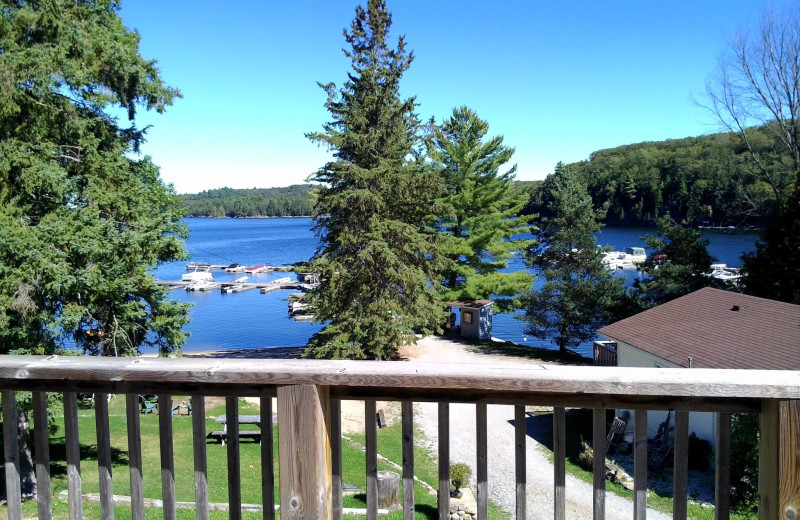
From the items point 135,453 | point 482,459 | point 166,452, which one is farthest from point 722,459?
point 135,453

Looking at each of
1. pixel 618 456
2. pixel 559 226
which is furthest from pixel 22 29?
pixel 559 226

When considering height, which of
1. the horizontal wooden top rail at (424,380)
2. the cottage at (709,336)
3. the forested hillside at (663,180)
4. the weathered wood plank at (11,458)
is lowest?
the cottage at (709,336)


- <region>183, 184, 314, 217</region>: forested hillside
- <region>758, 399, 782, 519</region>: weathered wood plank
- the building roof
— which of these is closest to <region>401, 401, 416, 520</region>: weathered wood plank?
<region>758, 399, 782, 519</region>: weathered wood plank

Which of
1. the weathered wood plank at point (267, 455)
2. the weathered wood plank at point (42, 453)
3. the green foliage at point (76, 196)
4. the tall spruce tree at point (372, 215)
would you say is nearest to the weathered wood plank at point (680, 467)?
the weathered wood plank at point (267, 455)

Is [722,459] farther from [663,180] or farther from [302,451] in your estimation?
[663,180]

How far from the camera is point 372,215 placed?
2119 centimetres

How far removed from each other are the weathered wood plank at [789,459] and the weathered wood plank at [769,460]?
1 centimetres

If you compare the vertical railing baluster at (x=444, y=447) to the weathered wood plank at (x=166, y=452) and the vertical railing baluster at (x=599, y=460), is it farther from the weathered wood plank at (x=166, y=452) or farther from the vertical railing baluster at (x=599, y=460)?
the weathered wood plank at (x=166, y=452)

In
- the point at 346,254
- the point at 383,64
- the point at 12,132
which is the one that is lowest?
the point at 346,254

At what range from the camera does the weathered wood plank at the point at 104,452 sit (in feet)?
6.46

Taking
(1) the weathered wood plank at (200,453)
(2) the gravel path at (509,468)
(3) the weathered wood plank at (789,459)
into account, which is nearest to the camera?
(3) the weathered wood plank at (789,459)

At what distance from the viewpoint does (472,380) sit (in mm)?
1705

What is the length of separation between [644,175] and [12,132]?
76714 mm

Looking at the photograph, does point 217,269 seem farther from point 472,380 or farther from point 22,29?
point 472,380
